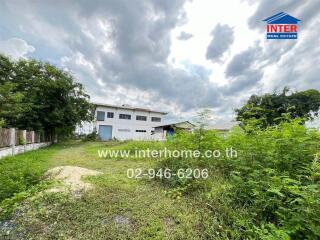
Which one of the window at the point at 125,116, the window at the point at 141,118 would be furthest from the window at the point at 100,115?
the window at the point at 141,118

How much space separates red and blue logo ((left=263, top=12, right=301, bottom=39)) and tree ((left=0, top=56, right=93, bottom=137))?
1259 centimetres

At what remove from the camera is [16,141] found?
8.95 meters

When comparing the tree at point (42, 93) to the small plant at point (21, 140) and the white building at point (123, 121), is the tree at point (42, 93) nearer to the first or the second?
the small plant at point (21, 140)

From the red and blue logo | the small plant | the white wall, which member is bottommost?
the small plant

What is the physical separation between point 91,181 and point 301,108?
19546mm

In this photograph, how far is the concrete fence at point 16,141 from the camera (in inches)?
297

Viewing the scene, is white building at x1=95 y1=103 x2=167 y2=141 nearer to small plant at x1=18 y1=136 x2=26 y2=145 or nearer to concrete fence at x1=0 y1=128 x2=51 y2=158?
concrete fence at x1=0 y1=128 x2=51 y2=158

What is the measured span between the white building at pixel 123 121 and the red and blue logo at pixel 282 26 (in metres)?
18.5

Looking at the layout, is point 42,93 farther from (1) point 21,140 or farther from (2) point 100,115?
(2) point 100,115

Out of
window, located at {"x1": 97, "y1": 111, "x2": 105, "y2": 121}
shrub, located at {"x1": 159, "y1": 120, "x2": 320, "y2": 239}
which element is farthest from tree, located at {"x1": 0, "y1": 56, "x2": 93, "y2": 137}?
shrub, located at {"x1": 159, "y1": 120, "x2": 320, "y2": 239}

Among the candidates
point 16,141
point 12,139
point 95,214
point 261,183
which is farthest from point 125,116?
point 261,183

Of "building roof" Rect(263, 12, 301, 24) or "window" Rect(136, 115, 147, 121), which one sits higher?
"building roof" Rect(263, 12, 301, 24)

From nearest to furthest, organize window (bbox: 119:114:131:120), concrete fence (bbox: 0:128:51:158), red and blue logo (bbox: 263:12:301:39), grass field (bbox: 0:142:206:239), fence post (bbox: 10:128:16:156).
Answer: grass field (bbox: 0:142:206:239), red and blue logo (bbox: 263:12:301:39), concrete fence (bbox: 0:128:51:158), fence post (bbox: 10:128:16:156), window (bbox: 119:114:131:120)

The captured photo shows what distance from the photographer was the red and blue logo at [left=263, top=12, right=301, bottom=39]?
625cm
